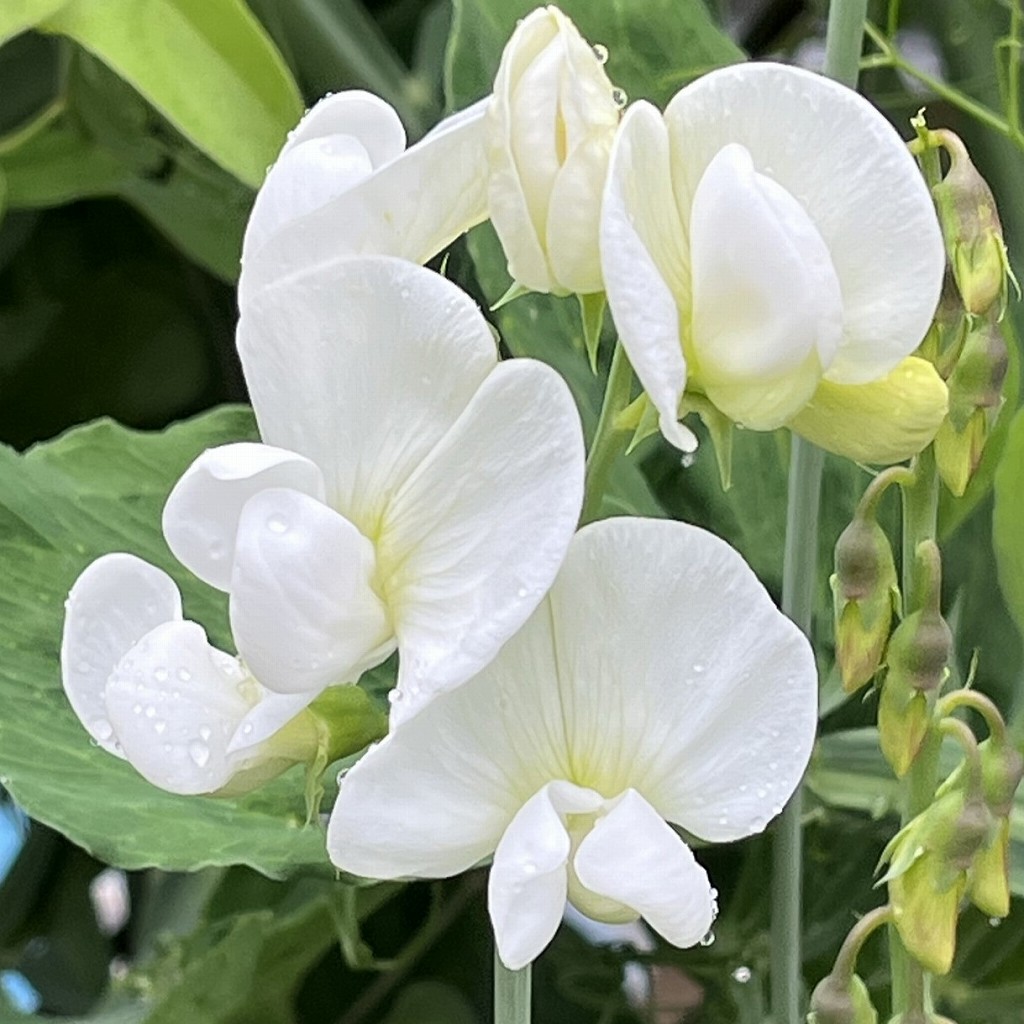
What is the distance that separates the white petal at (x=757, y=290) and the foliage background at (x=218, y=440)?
0.22 meters

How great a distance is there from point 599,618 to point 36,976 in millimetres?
529

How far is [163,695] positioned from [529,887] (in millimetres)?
74

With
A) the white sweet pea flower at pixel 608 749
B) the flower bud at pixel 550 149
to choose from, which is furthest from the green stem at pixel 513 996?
the flower bud at pixel 550 149

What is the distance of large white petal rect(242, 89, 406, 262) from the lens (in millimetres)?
272

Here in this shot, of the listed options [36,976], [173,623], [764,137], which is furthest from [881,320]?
[36,976]

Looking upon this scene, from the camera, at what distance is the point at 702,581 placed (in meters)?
0.25

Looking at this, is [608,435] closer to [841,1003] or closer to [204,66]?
[841,1003]

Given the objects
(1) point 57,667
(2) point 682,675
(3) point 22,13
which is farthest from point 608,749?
(3) point 22,13

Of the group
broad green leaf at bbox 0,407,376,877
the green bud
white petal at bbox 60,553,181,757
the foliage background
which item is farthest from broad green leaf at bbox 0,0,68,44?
the green bud

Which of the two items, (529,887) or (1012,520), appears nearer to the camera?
(529,887)

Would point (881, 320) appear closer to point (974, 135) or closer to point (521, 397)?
point (521, 397)

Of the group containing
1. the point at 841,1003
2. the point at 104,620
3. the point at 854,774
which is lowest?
the point at 854,774

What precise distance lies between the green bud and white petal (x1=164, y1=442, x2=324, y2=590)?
0.13 metres

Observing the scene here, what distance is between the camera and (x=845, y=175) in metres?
0.26
